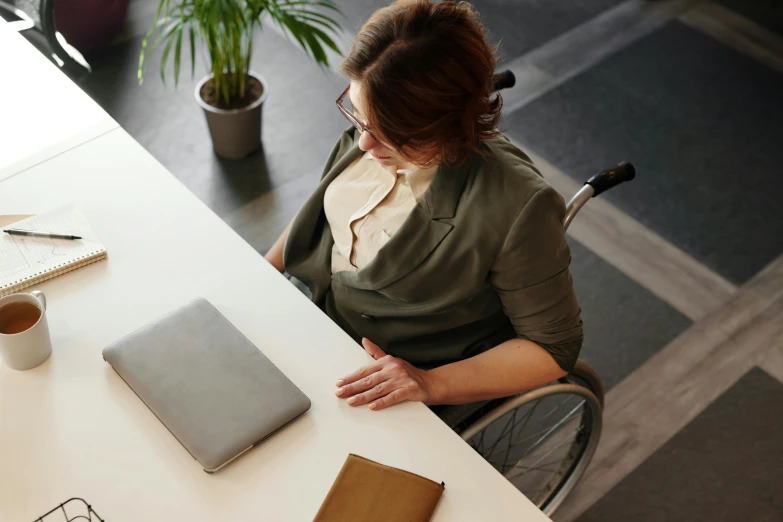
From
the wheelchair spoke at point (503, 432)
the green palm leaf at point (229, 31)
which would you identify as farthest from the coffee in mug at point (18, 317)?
the green palm leaf at point (229, 31)

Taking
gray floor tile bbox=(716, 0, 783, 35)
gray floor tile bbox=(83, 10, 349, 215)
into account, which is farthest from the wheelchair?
gray floor tile bbox=(716, 0, 783, 35)

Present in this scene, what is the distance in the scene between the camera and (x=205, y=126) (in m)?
2.95

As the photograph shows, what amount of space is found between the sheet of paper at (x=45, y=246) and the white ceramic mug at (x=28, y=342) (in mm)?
121

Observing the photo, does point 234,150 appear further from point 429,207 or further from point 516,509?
point 516,509

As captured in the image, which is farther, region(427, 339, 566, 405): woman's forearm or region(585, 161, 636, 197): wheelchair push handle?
region(585, 161, 636, 197): wheelchair push handle

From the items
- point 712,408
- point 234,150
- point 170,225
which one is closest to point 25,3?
point 234,150

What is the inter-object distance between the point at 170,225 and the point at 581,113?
201 centimetres

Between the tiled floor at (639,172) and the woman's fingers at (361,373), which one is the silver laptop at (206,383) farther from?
the tiled floor at (639,172)

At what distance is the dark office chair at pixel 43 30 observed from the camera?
2.08m

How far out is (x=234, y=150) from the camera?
2805 millimetres

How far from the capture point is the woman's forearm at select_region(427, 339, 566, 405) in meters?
1.35

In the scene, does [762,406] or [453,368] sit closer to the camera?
[453,368]

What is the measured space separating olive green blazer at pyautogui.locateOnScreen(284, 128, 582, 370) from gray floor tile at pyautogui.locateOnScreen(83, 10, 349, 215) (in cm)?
131

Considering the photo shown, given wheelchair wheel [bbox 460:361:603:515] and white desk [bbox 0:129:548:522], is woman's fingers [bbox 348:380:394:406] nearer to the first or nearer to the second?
white desk [bbox 0:129:548:522]
